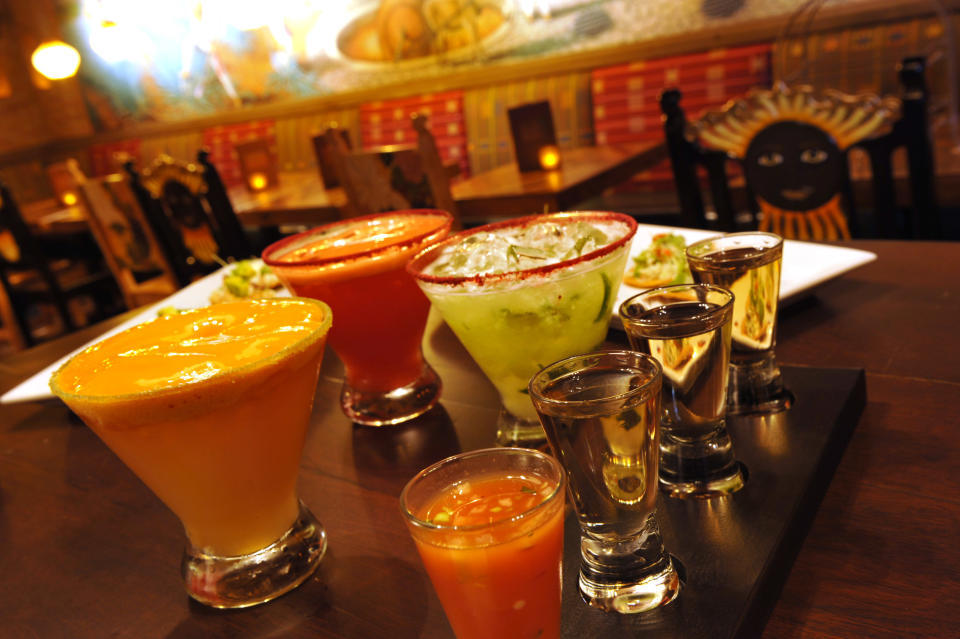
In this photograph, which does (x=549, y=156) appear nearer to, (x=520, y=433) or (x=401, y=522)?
(x=520, y=433)

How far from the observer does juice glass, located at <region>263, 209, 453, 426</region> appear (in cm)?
89

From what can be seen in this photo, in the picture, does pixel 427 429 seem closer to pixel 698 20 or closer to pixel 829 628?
pixel 829 628

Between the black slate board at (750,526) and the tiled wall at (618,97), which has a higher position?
the tiled wall at (618,97)

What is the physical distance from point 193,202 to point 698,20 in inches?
128

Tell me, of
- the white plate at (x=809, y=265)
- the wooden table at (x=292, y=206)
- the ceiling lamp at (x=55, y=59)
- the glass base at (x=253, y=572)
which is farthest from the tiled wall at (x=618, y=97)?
the glass base at (x=253, y=572)

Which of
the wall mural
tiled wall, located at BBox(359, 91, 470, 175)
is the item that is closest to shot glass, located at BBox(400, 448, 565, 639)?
the wall mural

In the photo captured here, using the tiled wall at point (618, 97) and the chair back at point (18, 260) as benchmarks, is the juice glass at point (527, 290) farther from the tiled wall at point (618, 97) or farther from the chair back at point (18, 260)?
the chair back at point (18, 260)

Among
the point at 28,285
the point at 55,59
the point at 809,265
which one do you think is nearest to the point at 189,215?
the point at 28,285

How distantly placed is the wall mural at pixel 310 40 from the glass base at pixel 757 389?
4.40 metres

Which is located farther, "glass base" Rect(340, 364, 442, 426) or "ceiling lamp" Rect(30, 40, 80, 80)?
"ceiling lamp" Rect(30, 40, 80, 80)

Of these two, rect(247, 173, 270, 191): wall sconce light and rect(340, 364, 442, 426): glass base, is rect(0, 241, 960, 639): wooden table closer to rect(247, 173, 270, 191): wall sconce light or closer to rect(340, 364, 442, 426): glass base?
rect(340, 364, 442, 426): glass base

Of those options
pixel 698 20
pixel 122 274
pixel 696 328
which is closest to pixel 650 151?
pixel 698 20

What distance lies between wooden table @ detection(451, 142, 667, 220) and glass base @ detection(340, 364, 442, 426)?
1.89 m

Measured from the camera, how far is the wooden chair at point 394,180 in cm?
234
